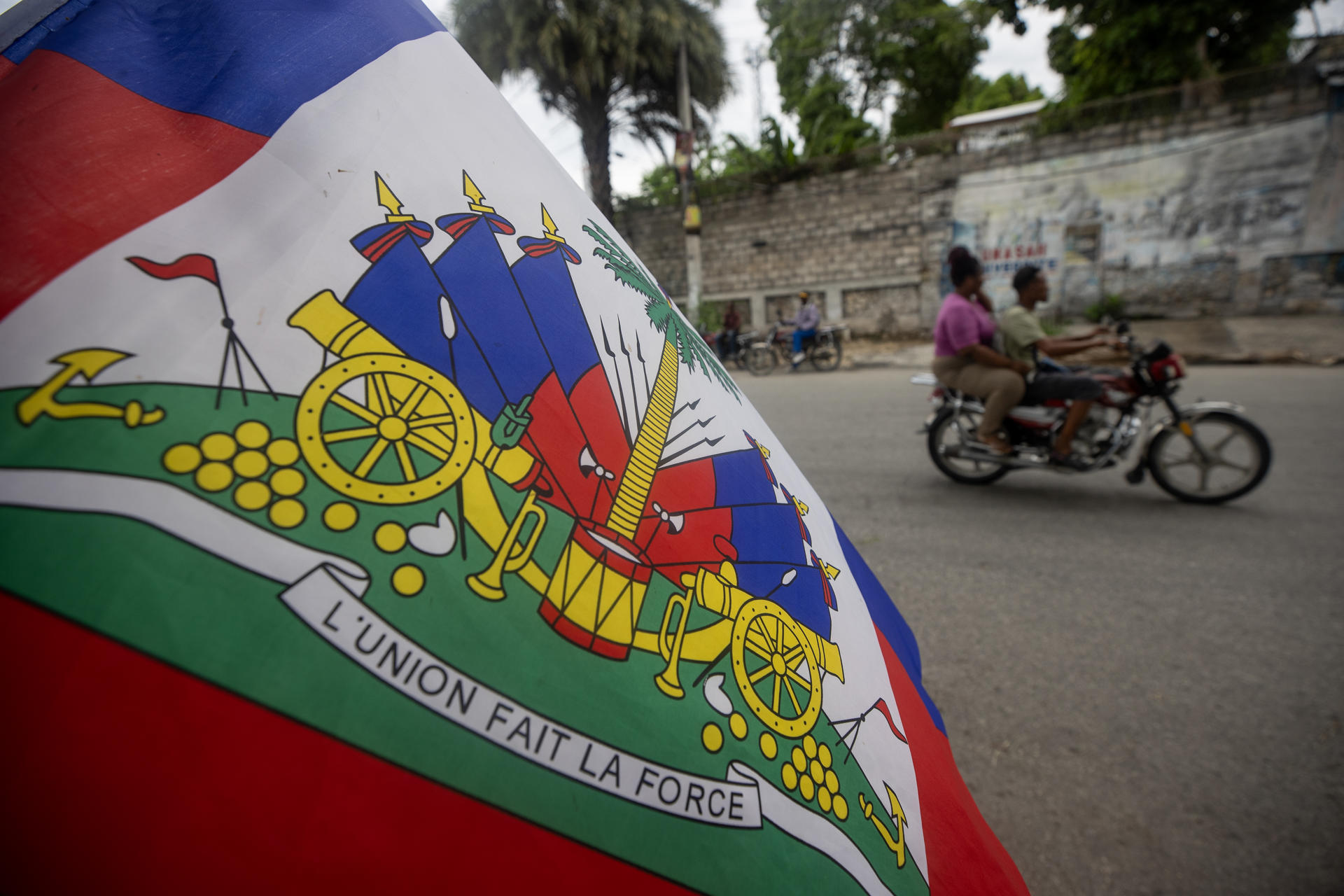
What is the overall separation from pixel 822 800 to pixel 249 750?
1.45 feet

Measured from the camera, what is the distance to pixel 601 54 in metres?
11.4

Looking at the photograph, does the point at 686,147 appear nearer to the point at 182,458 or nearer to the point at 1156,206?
the point at 1156,206

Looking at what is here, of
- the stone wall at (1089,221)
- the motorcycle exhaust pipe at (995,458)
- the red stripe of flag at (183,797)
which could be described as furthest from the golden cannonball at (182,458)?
the stone wall at (1089,221)

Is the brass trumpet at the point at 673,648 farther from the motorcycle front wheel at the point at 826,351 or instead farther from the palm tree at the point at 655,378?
the motorcycle front wheel at the point at 826,351

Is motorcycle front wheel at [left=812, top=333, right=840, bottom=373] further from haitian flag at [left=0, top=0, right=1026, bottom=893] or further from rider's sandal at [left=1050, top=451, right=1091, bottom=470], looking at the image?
haitian flag at [left=0, top=0, right=1026, bottom=893]

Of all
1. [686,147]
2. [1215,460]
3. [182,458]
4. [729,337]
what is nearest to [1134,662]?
[1215,460]

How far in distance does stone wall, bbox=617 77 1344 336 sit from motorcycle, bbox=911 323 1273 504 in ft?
31.3

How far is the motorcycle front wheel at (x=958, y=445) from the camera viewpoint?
3.98 meters

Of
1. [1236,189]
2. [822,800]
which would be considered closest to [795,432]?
[822,800]

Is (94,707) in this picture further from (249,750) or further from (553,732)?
(553,732)

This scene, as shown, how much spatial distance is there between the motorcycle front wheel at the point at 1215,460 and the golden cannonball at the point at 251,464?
4228 mm

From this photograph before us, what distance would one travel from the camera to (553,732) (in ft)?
1.54

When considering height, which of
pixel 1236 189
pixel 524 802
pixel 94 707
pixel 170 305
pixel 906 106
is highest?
pixel 906 106

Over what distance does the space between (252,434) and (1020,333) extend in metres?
3.89
